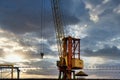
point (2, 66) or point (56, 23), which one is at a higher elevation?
point (56, 23)

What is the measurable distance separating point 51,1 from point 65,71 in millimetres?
30283

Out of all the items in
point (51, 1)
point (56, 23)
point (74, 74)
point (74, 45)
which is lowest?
point (74, 74)

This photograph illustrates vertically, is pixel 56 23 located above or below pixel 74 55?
above

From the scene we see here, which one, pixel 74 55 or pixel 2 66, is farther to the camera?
pixel 74 55

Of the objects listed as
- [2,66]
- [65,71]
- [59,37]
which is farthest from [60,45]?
[2,66]

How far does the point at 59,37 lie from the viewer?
143250 mm

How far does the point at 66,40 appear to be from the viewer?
446 ft

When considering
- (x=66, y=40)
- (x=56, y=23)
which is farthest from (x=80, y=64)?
(x=56, y=23)

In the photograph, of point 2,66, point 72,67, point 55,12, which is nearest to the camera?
point 2,66

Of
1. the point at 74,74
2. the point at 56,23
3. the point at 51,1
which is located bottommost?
the point at 74,74

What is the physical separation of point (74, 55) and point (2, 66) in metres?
30.7

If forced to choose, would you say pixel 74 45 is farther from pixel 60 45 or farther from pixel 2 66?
pixel 2 66

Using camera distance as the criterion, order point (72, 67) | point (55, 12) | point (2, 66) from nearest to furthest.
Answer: point (2, 66), point (72, 67), point (55, 12)

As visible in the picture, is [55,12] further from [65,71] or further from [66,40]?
[65,71]
